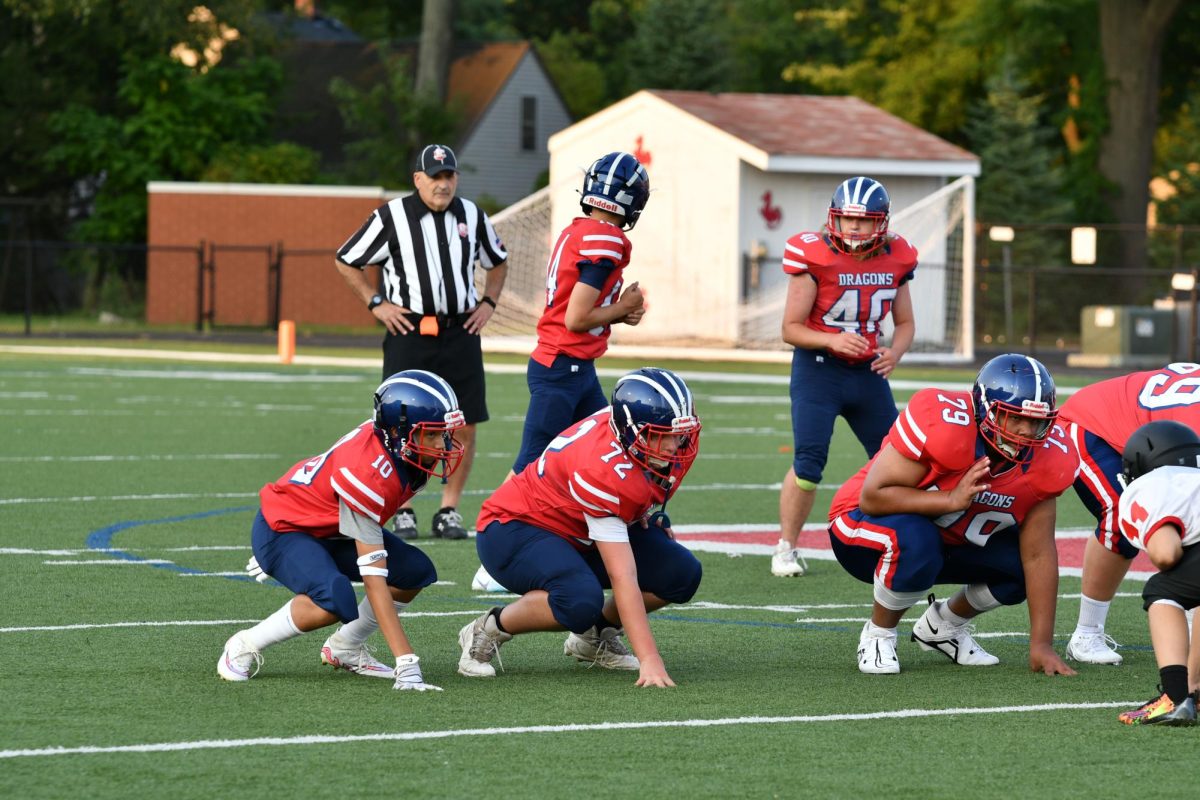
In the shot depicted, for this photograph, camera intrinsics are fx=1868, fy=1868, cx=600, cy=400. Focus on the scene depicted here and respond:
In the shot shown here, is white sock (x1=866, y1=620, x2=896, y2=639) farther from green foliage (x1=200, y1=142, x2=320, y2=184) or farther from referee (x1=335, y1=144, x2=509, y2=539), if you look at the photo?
green foliage (x1=200, y1=142, x2=320, y2=184)

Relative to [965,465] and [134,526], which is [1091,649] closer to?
[965,465]

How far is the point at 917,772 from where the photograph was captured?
15.3ft

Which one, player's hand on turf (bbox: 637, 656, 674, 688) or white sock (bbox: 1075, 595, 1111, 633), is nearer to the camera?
player's hand on turf (bbox: 637, 656, 674, 688)

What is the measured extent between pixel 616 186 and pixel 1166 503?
300 centimetres

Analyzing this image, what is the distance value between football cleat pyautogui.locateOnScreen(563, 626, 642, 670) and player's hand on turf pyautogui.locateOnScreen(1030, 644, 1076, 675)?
1.28m

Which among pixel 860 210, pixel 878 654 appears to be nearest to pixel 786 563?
pixel 860 210

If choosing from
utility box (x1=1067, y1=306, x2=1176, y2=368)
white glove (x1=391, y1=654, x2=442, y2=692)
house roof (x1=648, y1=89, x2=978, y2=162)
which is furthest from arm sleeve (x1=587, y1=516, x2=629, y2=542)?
house roof (x1=648, y1=89, x2=978, y2=162)

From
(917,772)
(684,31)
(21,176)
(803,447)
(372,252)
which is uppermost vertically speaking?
(684,31)

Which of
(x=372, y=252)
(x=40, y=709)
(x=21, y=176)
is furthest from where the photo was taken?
(x=21, y=176)

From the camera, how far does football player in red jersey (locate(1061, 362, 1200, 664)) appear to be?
242 inches

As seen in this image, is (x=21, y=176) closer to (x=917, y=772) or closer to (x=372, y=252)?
(x=372, y=252)

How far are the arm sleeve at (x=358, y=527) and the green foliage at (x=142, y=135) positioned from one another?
101 ft

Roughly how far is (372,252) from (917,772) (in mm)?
5206

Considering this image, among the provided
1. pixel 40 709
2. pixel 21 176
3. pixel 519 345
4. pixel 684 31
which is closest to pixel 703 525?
pixel 40 709
